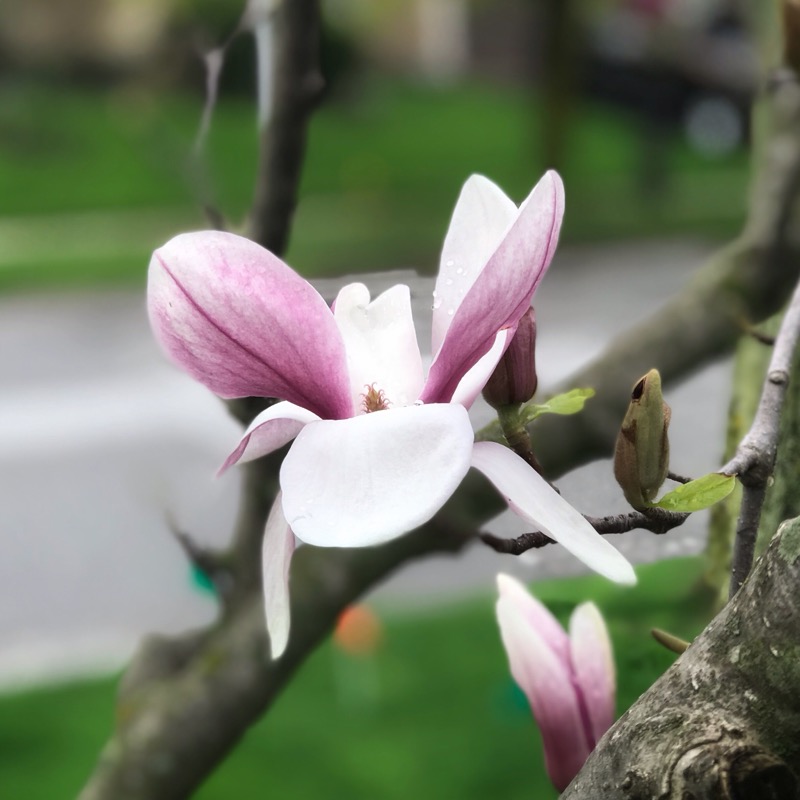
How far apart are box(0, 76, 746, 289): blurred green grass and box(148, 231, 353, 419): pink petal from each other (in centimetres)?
459

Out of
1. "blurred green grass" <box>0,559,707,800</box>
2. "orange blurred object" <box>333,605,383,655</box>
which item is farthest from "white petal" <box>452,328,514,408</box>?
"orange blurred object" <box>333,605,383,655</box>

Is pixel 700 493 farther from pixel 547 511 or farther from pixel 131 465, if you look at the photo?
pixel 131 465

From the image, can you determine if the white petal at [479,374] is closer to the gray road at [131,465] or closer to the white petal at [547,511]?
the white petal at [547,511]

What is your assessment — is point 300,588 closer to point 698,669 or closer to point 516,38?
point 698,669

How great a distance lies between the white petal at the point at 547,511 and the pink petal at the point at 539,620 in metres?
0.13

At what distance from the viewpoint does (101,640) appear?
247cm

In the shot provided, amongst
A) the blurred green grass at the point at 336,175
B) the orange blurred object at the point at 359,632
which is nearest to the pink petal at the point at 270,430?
the orange blurred object at the point at 359,632

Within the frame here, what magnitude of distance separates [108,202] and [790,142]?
6.99m

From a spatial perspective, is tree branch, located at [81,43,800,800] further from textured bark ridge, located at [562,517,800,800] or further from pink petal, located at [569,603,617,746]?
textured bark ridge, located at [562,517,800,800]

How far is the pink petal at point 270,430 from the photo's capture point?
342mm

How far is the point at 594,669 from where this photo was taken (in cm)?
46

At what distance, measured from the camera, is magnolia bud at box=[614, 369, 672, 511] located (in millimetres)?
366

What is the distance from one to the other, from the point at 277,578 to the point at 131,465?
11.7 feet

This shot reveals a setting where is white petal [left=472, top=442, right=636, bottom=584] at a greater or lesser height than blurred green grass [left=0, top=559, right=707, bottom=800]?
greater
